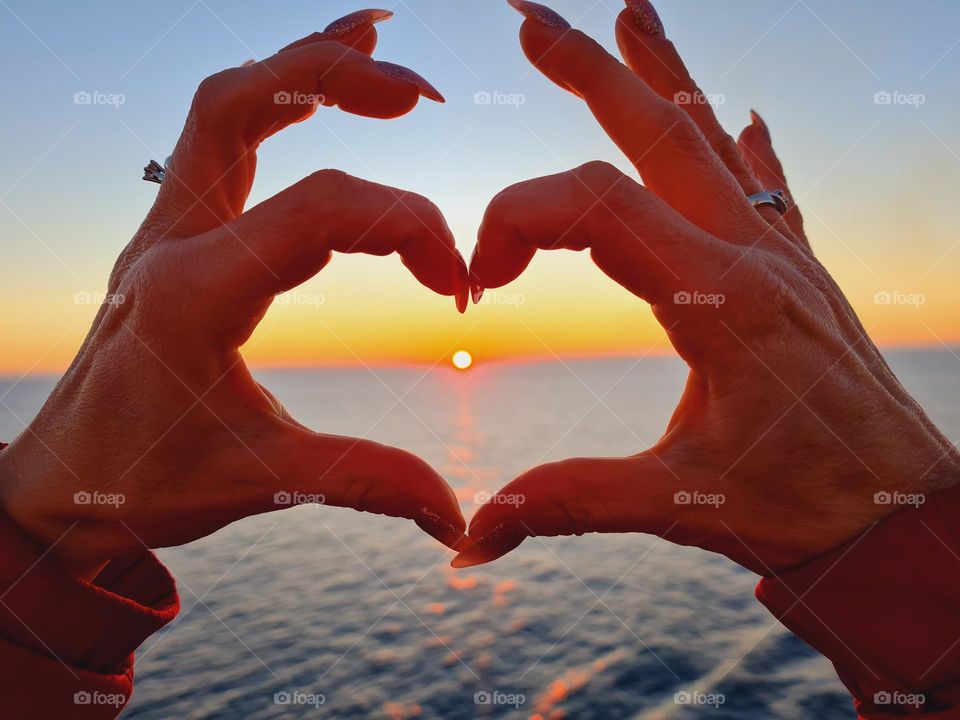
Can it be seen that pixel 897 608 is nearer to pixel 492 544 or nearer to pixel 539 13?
pixel 492 544

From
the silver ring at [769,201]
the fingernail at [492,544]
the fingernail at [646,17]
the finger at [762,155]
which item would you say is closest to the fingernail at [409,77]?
the fingernail at [646,17]

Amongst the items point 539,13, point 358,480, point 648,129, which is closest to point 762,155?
point 648,129

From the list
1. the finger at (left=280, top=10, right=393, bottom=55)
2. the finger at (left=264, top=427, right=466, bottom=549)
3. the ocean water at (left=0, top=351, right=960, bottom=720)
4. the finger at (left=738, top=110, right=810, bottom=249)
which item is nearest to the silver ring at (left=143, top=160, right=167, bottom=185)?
the finger at (left=280, top=10, right=393, bottom=55)

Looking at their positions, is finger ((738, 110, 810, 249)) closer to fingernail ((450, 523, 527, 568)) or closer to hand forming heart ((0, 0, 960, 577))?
Result: hand forming heart ((0, 0, 960, 577))

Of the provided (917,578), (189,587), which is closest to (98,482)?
(917,578)

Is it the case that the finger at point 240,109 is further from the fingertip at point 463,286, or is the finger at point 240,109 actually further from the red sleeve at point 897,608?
the red sleeve at point 897,608

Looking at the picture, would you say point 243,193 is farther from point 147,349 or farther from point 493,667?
point 493,667
